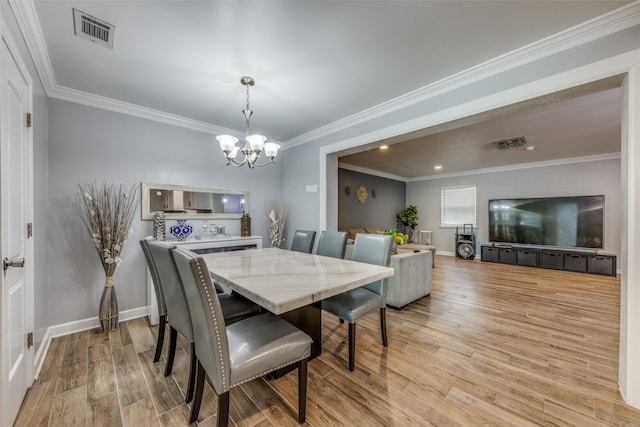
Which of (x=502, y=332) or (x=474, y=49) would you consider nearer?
(x=474, y=49)

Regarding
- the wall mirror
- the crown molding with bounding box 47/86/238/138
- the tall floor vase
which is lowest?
the tall floor vase

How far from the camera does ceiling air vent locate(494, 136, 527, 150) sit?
4.19m

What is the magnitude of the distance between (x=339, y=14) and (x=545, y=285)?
5.28 metres

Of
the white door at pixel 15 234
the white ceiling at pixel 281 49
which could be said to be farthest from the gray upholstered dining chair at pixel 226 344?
the white ceiling at pixel 281 49

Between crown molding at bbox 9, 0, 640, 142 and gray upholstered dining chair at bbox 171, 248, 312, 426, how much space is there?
6.43 feet

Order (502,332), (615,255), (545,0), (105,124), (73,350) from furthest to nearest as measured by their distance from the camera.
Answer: (615,255)
(105,124)
(502,332)
(73,350)
(545,0)

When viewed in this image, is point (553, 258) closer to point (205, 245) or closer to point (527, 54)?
point (527, 54)

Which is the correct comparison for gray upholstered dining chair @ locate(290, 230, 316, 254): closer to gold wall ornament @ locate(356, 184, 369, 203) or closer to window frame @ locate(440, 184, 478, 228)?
gold wall ornament @ locate(356, 184, 369, 203)

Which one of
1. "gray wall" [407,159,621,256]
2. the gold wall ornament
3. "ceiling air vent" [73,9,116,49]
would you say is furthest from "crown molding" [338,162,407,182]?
"ceiling air vent" [73,9,116,49]

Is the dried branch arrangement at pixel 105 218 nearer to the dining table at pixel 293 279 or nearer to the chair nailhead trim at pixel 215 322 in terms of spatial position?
the dining table at pixel 293 279

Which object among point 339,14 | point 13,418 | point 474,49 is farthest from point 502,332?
point 13,418

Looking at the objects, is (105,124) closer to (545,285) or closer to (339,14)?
(339,14)

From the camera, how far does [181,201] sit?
3336mm

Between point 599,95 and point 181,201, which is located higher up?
point 599,95
